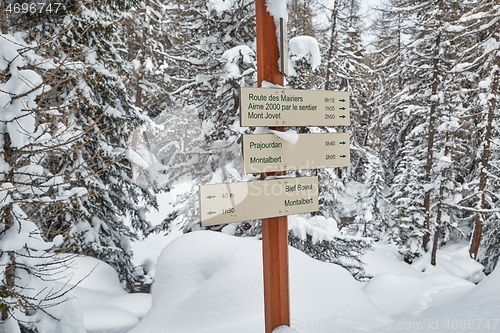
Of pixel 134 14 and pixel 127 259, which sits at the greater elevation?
pixel 134 14

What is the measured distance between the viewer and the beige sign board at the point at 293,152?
10.6ft

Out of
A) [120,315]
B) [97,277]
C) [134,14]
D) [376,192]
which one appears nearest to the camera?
[120,315]

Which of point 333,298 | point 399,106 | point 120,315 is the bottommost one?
point 120,315

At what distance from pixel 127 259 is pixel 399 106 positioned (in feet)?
43.4

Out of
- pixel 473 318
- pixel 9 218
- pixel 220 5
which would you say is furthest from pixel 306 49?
pixel 9 218

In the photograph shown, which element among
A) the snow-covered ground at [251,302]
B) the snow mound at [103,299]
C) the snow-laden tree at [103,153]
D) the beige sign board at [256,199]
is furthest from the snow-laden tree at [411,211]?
the beige sign board at [256,199]

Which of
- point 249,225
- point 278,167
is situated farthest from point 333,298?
point 249,225

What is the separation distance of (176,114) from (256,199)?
12.8 meters

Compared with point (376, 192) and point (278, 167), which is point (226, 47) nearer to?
point (278, 167)

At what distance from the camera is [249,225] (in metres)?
10.1

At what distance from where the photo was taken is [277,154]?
3.38m

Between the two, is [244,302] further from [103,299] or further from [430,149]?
[430,149]

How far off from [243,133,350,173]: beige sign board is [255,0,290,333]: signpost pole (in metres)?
0.55

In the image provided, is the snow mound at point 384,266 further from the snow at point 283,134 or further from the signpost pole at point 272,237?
the snow at point 283,134
